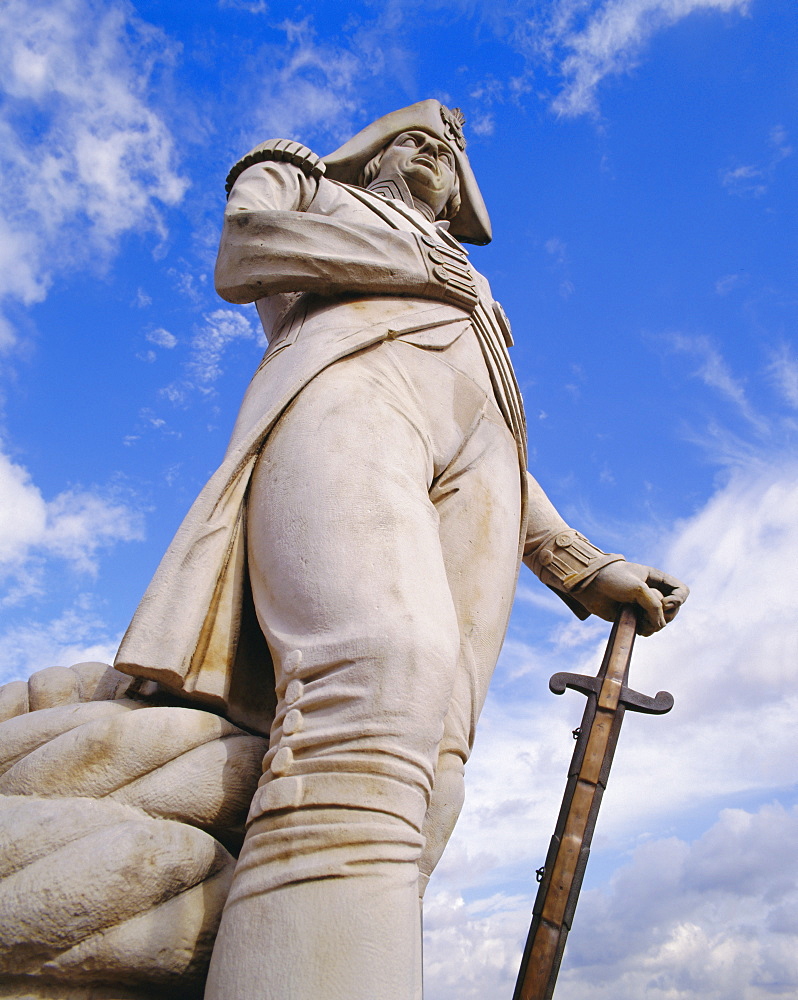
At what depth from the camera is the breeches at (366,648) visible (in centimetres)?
193

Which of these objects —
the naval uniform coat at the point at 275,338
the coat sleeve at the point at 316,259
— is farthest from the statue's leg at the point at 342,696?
the coat sleeve at the point at 316,259

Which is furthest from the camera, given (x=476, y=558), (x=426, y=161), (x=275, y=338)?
(x=426, y=161)

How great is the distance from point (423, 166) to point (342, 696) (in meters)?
3.47

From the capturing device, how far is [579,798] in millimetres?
4016

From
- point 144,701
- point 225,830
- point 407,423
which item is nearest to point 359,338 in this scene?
point 407,423

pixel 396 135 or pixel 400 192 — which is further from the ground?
pixel 396 135

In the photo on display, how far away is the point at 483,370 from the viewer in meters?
3.73

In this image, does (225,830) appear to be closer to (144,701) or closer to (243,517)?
(144,701)

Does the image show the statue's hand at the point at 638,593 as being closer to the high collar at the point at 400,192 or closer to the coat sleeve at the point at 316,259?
the coat sleeve at the point at 316,259

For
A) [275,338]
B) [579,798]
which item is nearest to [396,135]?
[275,338]

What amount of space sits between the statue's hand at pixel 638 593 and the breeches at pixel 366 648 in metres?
0.83

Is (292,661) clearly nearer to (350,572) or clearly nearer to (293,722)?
(293,722)

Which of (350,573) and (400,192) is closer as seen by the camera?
(350,573)

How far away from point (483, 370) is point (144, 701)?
1906mm
